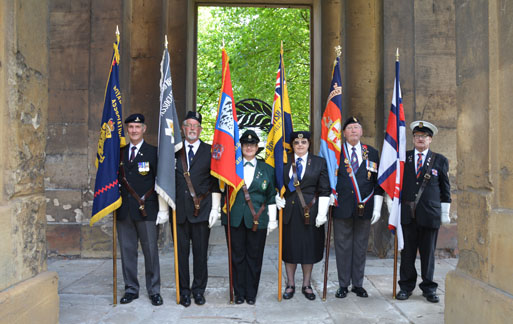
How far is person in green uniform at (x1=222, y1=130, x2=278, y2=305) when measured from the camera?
14.0 feet

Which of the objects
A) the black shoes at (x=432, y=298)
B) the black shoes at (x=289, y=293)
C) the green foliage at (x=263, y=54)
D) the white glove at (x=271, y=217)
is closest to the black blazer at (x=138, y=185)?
the white glove at (x=271, y=217)

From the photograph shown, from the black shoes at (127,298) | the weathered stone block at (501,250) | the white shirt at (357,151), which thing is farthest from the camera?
the white shirt at (357,151)

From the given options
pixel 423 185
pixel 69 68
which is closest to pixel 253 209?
pixel 423 185

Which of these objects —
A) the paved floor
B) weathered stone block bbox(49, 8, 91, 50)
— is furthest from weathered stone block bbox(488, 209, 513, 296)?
weathered stone block bbox(49, 8, 91, 50)

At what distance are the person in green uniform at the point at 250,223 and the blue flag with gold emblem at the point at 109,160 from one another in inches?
45.4

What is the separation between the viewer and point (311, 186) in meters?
4.43

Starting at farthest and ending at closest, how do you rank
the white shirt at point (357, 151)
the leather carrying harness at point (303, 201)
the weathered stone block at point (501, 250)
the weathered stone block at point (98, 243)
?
1. the weathered stone block at point (98, 243)
2. the white shirt at point (357, 151)
3. the leather carrying harness at point (303, 201)
4. the weathered stone block at point (501, 250)

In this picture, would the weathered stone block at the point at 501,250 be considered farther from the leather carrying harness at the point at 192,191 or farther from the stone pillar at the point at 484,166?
the leather carrying harness at the point at 192,191

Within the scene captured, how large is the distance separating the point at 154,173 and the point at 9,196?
62.8 inches

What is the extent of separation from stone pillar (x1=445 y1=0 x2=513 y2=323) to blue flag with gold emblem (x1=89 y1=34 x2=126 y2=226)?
3.14 metres

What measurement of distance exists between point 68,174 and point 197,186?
3105mm

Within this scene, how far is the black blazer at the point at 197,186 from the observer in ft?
13.9

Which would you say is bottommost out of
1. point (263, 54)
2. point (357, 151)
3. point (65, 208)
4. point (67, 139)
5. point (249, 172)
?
point (65, 208)

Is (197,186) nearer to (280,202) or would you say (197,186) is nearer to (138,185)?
(138,185)
